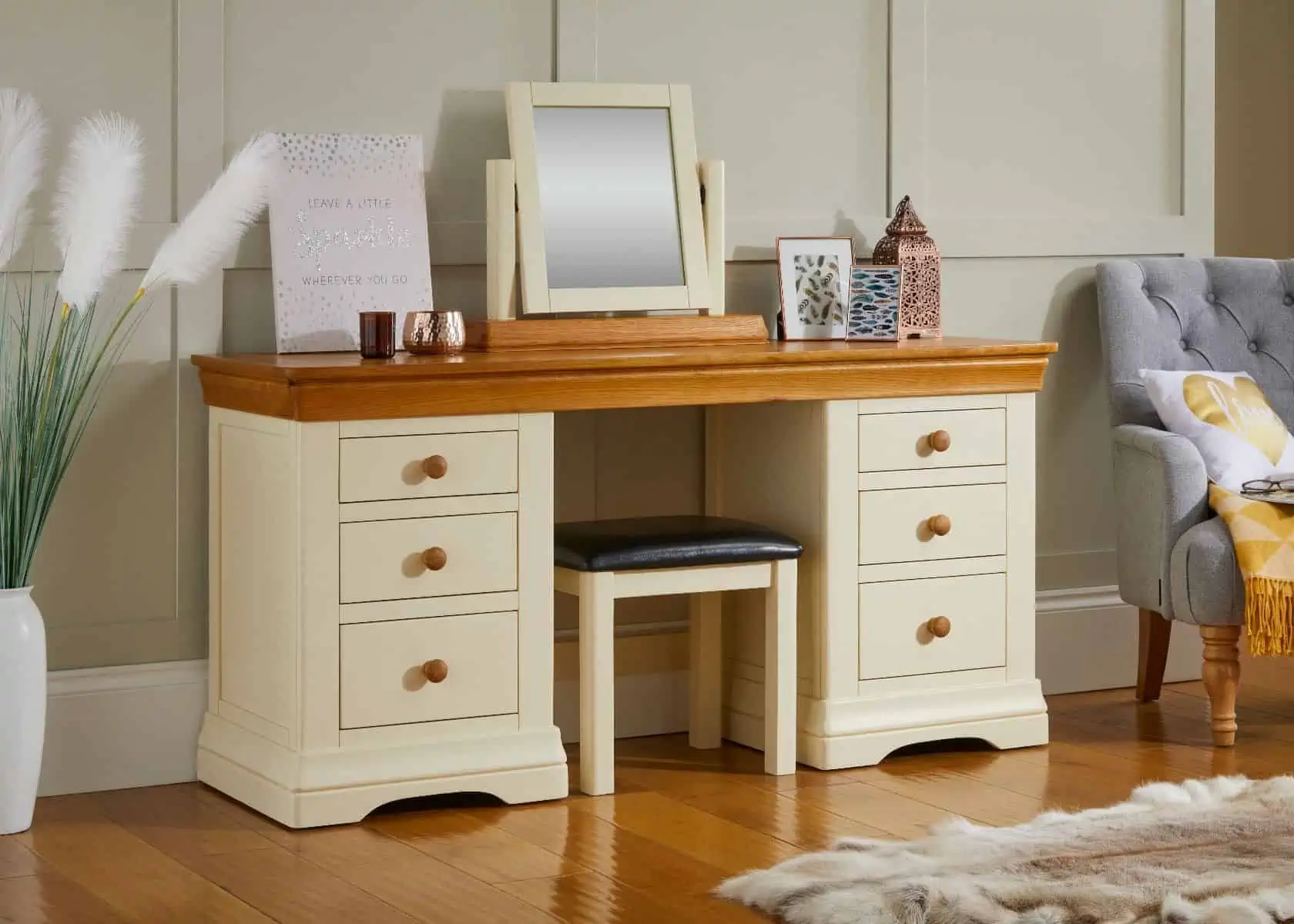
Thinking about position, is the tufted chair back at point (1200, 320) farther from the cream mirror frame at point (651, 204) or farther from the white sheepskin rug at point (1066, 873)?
the white sheepskin rug at point (1066, 873)

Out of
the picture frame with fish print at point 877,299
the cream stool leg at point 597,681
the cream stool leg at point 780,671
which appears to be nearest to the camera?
the cream stool leg at point 597,681

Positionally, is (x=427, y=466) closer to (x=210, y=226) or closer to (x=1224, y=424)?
(x=210, y=226)

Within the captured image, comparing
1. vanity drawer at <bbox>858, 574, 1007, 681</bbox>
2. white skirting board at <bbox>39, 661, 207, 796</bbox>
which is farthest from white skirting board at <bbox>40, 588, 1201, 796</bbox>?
vanity drawer at <bbox>858, 574, 1007, 681</bbox>

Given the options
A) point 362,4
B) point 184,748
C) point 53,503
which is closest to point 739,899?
point 184,748

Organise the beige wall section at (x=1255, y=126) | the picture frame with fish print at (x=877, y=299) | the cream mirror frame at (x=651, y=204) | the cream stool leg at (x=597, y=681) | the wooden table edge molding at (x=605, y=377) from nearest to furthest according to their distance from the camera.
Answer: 1. the wooden table edge molding at (x=605, y=377)
2. the cream stool leg at (x=597, y=681)
3. the cream mirror frame at (x=651, y=204)
4. the picture frame with fish print at (x=877, y=299)
5. the beige wall section at (x=1255, y=126)

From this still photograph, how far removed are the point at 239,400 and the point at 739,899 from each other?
3.89 feet

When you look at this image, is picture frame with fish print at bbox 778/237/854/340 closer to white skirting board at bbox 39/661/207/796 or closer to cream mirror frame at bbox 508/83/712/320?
cream mirror frame at bbox 508/83/712/320

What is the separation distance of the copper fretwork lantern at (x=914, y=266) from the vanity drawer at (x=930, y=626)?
0.54m

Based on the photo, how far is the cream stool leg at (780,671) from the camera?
3.21 meters

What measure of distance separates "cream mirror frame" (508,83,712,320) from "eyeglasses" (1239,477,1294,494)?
3.51ft

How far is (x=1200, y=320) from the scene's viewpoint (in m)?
3.90

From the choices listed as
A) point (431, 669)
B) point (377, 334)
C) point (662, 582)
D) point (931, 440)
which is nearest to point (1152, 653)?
point (931, 440)

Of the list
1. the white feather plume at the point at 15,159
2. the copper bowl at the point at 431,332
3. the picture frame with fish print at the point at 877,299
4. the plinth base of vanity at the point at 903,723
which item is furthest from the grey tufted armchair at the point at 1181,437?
the white feather plume at the point at 15,159

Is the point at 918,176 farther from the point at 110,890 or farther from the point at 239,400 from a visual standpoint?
the point at 110,890
